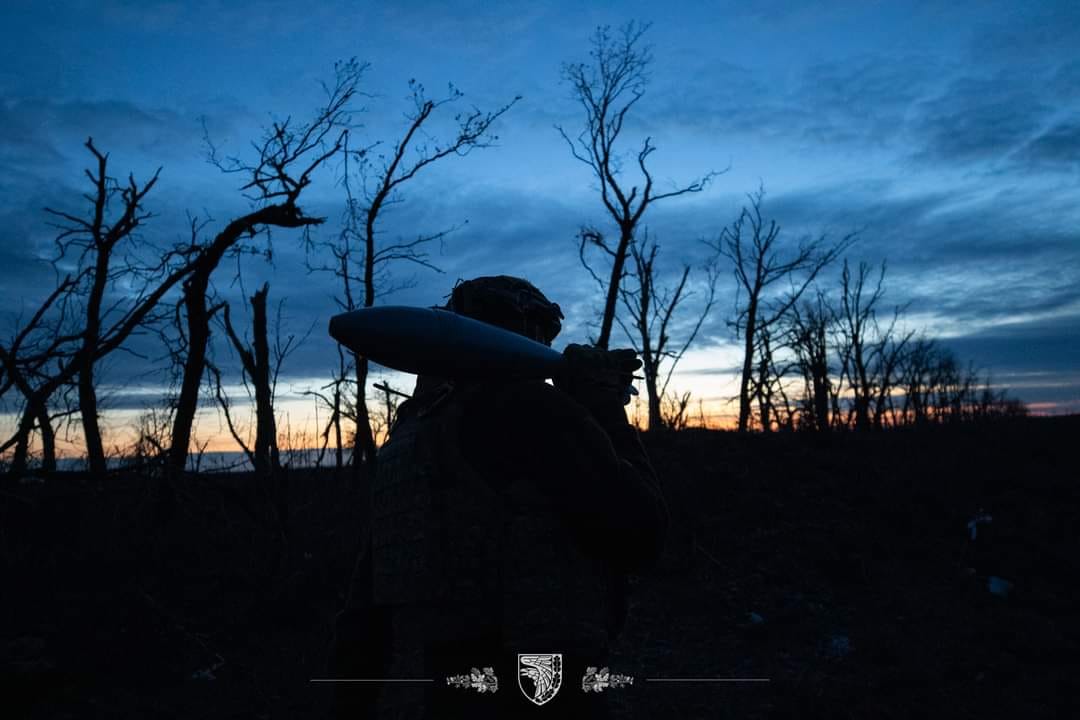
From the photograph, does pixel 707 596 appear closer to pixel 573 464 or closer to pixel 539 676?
pixel 539 676

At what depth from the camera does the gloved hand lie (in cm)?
201

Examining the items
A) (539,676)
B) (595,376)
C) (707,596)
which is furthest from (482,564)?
(707,596)

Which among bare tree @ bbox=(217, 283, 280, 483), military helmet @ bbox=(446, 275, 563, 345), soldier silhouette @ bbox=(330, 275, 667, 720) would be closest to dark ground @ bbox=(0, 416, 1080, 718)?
bare tree @ bbox=(217, 283, 280, 483)

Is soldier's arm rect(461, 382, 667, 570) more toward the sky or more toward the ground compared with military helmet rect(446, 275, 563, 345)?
more toward the ground

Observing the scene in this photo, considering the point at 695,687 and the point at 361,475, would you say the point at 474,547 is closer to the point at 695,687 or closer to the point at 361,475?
the point at 695,687

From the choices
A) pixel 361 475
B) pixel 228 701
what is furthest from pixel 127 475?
pixel 361 475

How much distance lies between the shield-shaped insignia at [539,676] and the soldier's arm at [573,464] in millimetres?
296

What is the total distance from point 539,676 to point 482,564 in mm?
304

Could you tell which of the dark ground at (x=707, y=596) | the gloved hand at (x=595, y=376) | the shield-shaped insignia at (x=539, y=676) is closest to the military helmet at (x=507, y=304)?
Result: the gloved hand at (x=595, y=376)

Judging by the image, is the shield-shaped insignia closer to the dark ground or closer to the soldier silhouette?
the soldier silhouette

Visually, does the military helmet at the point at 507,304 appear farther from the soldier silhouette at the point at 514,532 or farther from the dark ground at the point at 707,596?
the dark ground at the point at 707,596

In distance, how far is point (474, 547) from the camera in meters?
1.93

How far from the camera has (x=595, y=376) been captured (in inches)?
79.5

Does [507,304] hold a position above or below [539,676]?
above
